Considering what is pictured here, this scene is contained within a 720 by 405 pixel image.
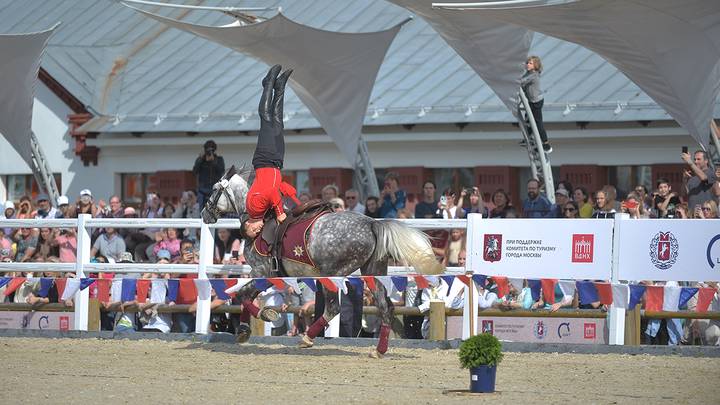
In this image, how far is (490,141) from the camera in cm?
2989

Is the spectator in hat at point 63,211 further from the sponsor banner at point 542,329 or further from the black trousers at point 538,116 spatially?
the sponsor banner at point 542,329

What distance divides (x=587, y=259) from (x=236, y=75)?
19923 millimetres

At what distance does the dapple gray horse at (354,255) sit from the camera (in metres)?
14.5

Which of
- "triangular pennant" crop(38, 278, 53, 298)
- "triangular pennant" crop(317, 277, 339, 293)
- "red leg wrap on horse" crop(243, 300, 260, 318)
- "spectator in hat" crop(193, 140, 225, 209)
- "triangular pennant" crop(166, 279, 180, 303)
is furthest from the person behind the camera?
"spectator in hat" crop(193, 140, 225, 209)

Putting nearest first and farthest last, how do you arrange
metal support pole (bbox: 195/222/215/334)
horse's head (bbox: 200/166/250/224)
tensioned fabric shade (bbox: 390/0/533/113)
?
horse's head (bbox: 200/166/250/224), metal support pole (bbox: 195/222/215/334), tensioned fabric shade (bbox: 390/0/533/113)

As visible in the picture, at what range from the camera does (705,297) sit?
14297mm

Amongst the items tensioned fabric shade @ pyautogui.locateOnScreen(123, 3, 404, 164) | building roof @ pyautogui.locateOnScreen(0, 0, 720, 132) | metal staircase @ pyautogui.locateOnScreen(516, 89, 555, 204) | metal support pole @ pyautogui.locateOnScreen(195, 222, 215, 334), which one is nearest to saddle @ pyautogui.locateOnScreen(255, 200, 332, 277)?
metal support pole @ pyautogui.locateOnScreen(195, 222, 215, 334)

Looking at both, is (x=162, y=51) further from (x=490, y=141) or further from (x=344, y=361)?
(x=344, y=361)

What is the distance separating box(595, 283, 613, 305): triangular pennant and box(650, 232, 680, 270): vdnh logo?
63 cm

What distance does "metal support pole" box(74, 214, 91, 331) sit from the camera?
1780 cm

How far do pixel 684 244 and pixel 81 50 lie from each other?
2529 centimetres

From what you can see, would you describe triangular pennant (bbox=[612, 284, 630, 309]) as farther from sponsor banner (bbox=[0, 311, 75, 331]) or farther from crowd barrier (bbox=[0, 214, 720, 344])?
sponsor banner (bbox=[0, 311, 75, 331])

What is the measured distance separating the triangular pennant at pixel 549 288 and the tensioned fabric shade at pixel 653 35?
361 centimetres

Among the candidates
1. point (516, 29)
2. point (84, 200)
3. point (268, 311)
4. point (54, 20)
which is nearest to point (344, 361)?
point (268, 311)
